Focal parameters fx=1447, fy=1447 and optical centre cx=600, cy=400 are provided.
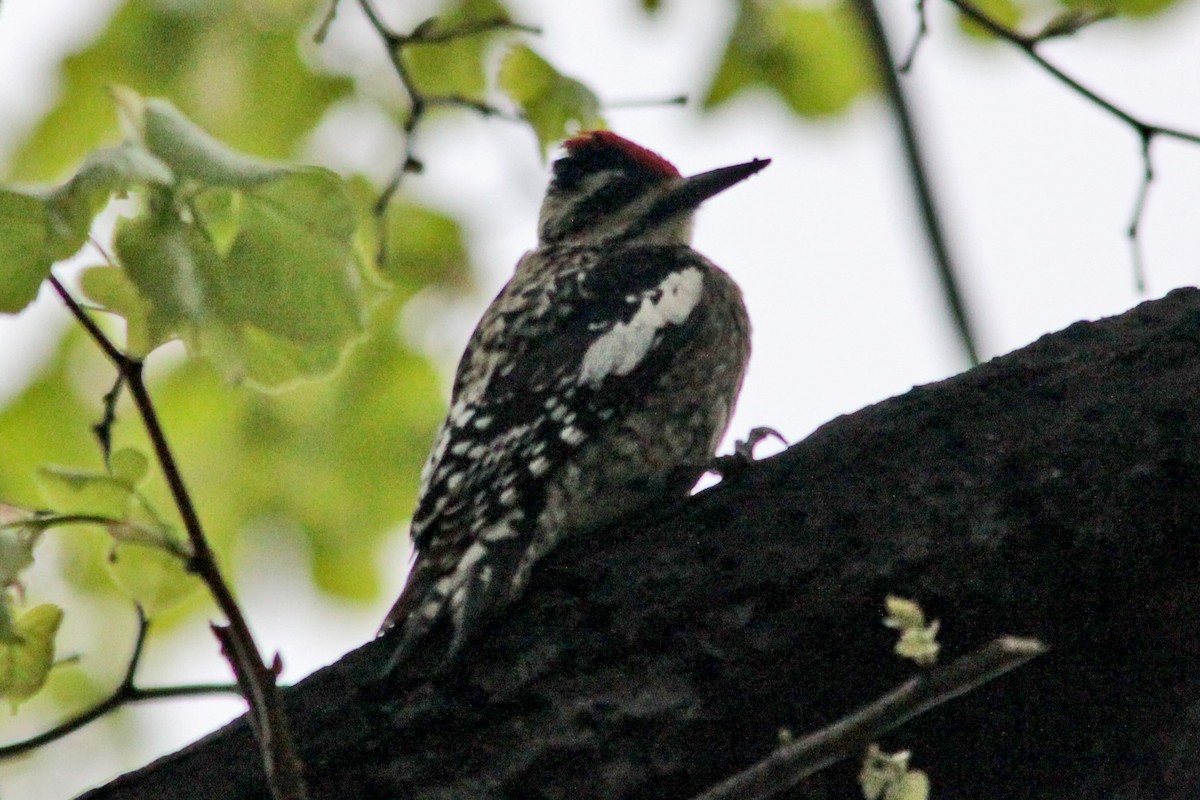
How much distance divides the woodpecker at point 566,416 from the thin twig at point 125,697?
1.16 ft

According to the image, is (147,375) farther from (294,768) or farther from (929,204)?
(294,768)

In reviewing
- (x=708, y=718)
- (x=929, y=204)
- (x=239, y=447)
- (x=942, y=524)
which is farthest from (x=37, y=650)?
(x=239, y=447)

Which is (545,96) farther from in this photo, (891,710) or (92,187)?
(891,710)

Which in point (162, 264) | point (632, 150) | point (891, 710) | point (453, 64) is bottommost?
point (891, 710)

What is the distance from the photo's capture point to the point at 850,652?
7.81 feet

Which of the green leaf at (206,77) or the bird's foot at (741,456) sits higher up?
the green leaf at (206,77)

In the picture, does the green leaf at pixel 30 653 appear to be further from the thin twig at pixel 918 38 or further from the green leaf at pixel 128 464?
the thin twig at pixel 918 38

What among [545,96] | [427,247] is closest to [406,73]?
[545,96]

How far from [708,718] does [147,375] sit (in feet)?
9.29

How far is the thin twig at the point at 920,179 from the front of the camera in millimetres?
3453

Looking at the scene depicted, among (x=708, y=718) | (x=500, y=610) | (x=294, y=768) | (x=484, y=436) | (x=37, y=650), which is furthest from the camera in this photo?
(x=484, y=436)

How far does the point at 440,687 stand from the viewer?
245 cm

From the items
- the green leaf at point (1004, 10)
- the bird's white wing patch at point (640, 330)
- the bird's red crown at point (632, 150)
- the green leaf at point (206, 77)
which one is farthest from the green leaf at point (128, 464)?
the green leaf at point (1004, 10)

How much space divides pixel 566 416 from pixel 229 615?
1.75 meters
